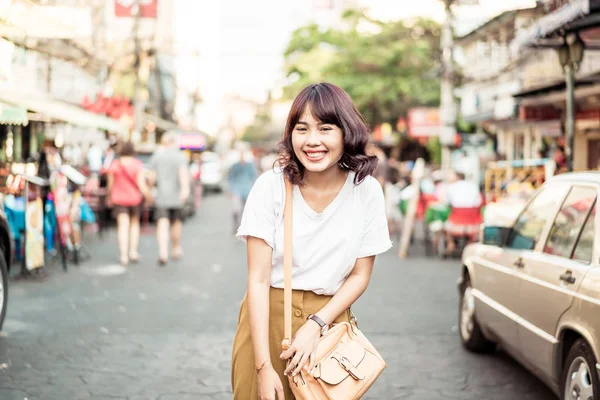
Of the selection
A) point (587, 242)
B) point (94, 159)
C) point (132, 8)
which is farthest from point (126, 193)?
point (132, 8)

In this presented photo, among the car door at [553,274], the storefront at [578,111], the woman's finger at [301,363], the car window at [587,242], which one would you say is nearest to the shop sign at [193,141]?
the storefront at [578,111]

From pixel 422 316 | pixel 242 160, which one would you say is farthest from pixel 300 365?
pixel 242 160

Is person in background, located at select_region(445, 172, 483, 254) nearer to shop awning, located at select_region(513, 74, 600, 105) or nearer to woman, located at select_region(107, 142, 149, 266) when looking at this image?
shop awning, located at select_region(513, 74, 600, 105)

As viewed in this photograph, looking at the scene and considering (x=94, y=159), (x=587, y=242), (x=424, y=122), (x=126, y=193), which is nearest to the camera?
(x=587, y=242)

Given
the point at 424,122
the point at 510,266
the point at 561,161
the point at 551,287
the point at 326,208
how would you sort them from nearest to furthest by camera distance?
the point at 326,208, the point at 551,287, the point at 510,266, the point at 561,161, the point at 424,122

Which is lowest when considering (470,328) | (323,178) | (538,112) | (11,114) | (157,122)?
(470,328)

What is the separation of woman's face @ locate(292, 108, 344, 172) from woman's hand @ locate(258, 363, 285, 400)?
0.70m

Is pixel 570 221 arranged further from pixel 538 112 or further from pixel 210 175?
pixel 210 175

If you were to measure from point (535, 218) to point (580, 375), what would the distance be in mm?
1610

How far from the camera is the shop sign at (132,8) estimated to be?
939 inches

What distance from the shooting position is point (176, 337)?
735 centimetres

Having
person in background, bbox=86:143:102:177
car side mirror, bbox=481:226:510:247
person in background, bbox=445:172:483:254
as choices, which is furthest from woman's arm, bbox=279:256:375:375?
person in background, bbox=86:143:102:177

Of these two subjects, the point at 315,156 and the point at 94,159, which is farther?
the point at 94,159

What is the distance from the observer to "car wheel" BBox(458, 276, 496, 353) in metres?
6.71
